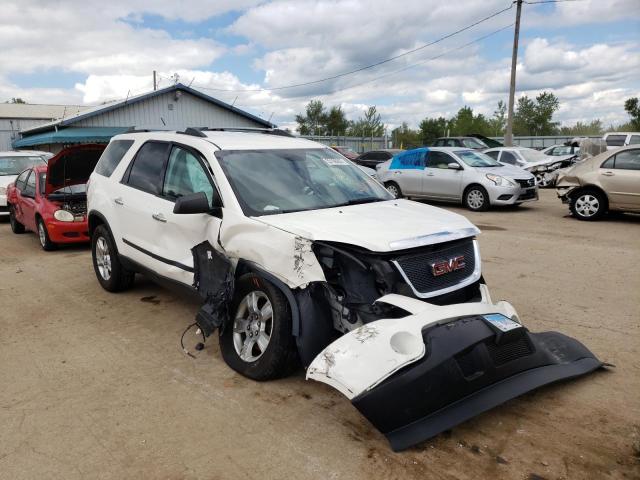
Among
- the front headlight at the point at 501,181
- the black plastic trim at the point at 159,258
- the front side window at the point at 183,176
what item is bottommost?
the black plastic trim at the point at 159,258

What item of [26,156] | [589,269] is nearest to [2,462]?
[589,269]

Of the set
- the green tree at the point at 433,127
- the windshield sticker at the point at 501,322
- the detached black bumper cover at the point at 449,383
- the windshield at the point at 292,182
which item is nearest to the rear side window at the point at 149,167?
the windshield at the point at 292,182

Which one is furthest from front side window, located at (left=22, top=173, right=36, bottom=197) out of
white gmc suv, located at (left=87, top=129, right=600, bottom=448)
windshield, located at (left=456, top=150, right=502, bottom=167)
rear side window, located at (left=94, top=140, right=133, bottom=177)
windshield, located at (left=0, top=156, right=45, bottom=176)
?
windshield, located at (left=456, top=150, right=502, bottom=167)

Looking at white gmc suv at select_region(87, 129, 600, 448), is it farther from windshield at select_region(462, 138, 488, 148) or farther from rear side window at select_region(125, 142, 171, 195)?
windshield at select_region(462, 138, 488, 148)

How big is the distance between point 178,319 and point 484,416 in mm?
3179

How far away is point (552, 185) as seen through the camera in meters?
19.5

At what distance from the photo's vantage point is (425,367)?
114 inches

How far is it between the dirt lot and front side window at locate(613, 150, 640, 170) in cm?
581

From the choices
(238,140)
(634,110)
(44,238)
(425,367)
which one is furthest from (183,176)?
(634,110)

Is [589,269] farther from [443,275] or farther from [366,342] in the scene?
[366,342]

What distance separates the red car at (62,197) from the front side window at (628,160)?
32.4 feet

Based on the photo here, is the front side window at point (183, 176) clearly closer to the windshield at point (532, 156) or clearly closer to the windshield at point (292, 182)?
the windshield at point (292, 182)

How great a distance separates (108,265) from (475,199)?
9.67m

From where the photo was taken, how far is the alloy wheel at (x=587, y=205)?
11156 mm
